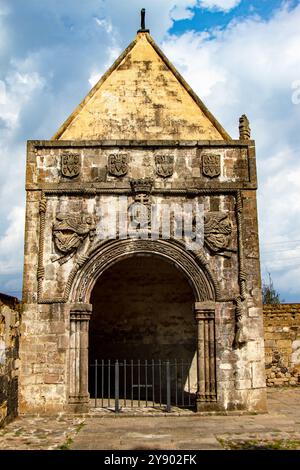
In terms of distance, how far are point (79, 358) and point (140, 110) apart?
19.8 feet

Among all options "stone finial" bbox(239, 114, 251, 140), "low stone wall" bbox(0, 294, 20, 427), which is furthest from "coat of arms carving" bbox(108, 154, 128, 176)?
"low stone wall" bbox(0, 294, 20, 427)

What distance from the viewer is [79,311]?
10742mm

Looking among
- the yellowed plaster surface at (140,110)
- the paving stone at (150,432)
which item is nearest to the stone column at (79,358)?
the paving stone at (150,432)

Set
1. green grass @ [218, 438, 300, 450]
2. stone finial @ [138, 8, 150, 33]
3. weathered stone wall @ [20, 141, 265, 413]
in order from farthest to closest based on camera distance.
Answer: stone finial @ [138, 8, 150, 33] < weathered stone wall @ [20, 141, 265, 413] < green grass @ [218, 438, 300, 450]

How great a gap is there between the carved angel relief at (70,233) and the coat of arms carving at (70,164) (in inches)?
39.3

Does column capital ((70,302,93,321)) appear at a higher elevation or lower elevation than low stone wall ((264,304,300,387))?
higher

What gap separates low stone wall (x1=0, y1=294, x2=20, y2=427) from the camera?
9.21m

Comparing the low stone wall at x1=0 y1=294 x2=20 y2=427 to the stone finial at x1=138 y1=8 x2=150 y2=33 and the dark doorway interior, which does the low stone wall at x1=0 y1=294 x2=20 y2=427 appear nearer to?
the dark doorway interior

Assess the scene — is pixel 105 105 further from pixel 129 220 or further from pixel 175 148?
pixel 129 220

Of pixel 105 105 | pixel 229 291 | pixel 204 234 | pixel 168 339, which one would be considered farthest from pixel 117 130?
pixel 168 339

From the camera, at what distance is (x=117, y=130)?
12109 mm

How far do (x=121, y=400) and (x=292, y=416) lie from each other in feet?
14.3

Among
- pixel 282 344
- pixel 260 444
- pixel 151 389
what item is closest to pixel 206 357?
pixel 260 444

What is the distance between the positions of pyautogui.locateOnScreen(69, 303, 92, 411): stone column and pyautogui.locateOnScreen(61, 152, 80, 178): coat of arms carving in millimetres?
2923
